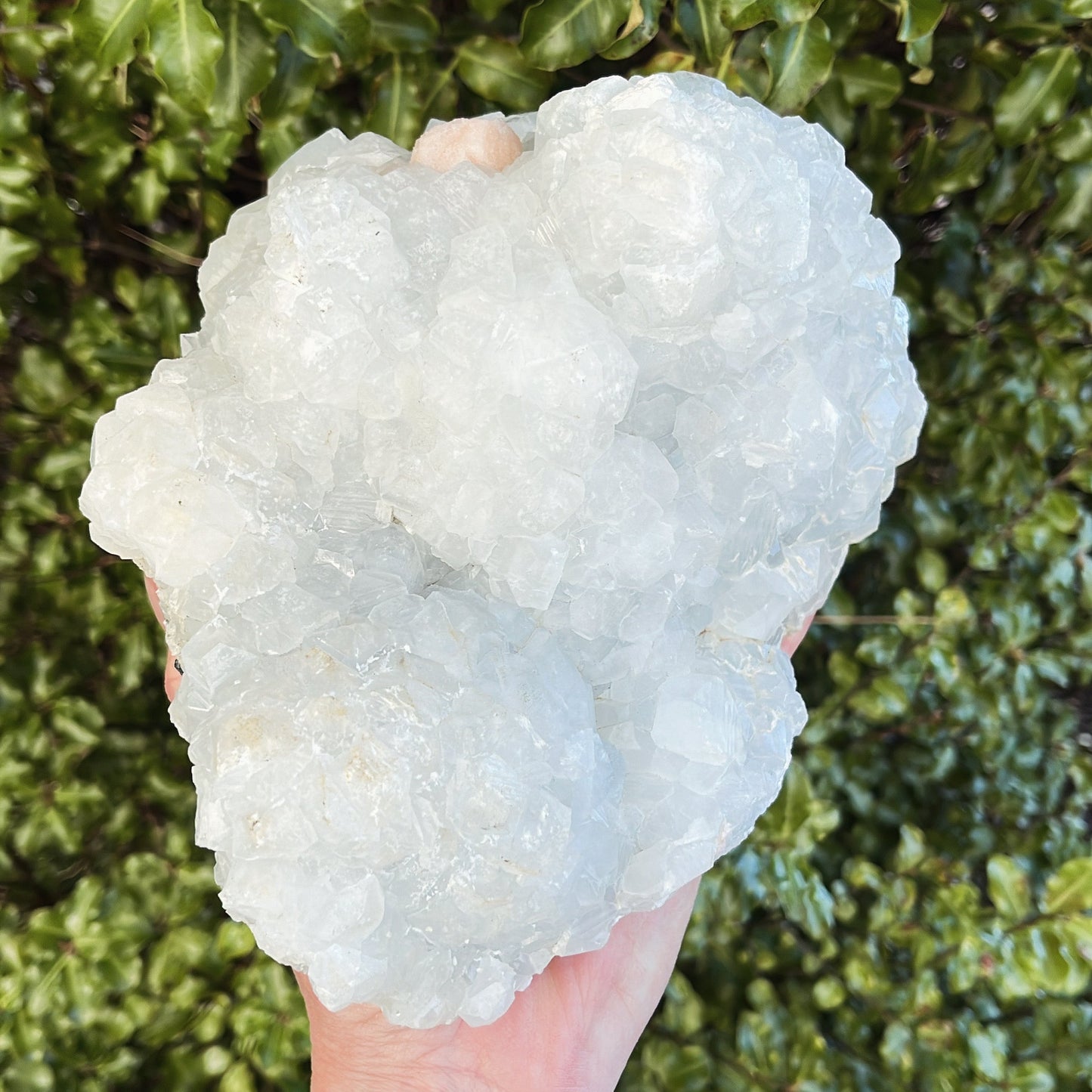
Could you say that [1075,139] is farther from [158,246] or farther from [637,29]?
[158,246]

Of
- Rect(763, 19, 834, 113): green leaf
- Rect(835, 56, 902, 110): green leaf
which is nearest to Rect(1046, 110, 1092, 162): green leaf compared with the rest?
Rect(835, 56, 902, 110): green leaf

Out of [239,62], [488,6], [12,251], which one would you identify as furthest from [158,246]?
[488,6]

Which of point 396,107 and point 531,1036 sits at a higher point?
point 396,107

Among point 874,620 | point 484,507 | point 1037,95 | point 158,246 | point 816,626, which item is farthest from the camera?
point 816,626

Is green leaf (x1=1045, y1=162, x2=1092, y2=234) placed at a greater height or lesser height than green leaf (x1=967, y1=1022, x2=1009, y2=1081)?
greater

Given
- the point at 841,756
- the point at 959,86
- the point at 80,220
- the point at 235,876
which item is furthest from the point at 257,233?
the point at 841,756

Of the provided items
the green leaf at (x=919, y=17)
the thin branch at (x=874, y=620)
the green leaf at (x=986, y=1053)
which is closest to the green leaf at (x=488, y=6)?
the green leaf at (x=919, y=17)

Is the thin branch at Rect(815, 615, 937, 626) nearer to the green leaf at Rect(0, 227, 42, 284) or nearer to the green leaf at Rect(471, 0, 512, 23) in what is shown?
the green leaf at Rect(471, 0, 512, 23)
